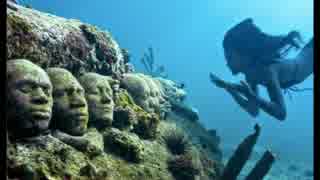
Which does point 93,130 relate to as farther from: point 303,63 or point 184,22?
point 184,22

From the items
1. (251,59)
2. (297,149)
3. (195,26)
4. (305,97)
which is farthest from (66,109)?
(195,26)

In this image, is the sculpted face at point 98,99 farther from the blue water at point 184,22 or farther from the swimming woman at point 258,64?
the blue water at point 184,22

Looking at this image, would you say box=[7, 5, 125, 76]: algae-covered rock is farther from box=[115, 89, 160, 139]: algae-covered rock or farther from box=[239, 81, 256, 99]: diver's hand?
box=[239, 81, 256, 99]: diver's hand

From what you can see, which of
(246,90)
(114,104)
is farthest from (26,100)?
(246,90)

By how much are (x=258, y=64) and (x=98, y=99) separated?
275 inches

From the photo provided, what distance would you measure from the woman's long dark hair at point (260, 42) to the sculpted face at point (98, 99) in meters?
6.24

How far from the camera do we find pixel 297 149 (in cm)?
3622

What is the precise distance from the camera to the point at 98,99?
8375mm

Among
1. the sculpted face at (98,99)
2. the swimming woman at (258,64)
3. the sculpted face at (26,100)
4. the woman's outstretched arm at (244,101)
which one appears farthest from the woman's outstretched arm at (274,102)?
the sculpted face at (26,100)

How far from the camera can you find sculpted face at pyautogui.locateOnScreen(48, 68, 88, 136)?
23.2ft

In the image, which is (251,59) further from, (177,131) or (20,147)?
(20,147)

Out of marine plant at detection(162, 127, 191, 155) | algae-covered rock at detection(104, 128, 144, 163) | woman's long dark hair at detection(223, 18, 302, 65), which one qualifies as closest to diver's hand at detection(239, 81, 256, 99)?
woman's long dark hair at detection(223, 18, 302, 65)

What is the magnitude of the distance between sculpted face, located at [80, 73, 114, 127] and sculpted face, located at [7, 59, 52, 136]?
1983 mm
